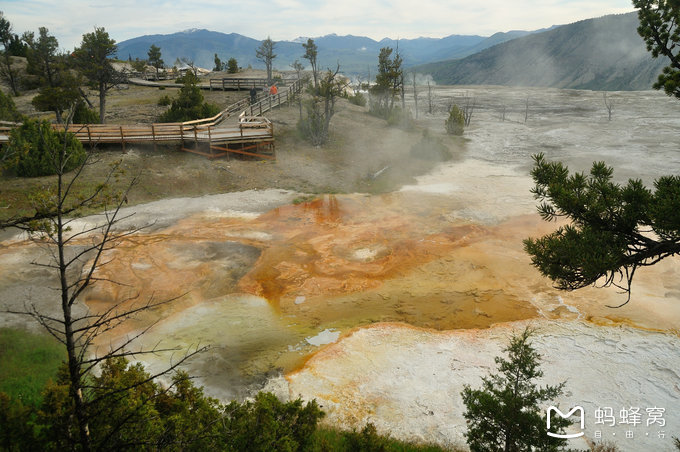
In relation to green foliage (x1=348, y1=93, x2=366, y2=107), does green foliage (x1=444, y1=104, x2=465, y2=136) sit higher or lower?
lower

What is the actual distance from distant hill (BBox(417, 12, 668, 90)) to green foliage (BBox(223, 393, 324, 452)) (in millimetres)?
113001

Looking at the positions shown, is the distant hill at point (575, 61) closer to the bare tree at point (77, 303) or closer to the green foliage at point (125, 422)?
the bare tree at point (77, 303)

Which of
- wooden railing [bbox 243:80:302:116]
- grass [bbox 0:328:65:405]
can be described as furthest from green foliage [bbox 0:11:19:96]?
grass [bbox 0:328:65:405]

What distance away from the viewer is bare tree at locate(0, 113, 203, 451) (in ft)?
12.2

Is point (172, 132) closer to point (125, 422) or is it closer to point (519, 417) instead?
point (125, 422)

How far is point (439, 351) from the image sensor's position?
9945 millimetres

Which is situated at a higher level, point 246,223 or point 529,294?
point 246,223

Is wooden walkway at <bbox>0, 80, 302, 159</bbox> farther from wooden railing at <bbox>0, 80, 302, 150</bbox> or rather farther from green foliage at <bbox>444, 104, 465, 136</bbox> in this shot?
green foliage at <bbox>444, 104, 465, 136</bbox>

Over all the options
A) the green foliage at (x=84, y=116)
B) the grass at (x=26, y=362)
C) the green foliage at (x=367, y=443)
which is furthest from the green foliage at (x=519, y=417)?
the green foliage at (x=84, y=116)

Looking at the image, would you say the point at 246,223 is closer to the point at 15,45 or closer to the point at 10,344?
the point at 10,344

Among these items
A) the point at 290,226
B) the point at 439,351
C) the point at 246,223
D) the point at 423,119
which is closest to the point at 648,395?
the point at 439,351

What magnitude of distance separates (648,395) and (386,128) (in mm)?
27842

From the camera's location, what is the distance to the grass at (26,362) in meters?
8.41

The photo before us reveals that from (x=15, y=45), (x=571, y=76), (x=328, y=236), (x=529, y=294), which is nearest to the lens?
(x=529, y=294)
